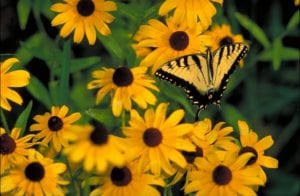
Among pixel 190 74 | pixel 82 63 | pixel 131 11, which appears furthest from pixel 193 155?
pixel 82 63

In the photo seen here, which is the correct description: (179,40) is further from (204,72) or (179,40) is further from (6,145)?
(6,145)

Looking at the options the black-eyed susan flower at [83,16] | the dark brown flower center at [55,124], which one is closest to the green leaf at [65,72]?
the black-eyed susan flower at [83,16]

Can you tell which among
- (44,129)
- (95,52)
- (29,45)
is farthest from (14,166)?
(95,52)

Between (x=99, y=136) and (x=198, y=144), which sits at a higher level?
(x=99, y=136)

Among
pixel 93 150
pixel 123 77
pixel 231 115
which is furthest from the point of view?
pixel 231 115

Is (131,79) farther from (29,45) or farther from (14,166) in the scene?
(29,45)

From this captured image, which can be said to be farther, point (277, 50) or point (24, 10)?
point (277, 50)

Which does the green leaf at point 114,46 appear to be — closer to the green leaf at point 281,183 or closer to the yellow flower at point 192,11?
the yellow flower at point 192,11
